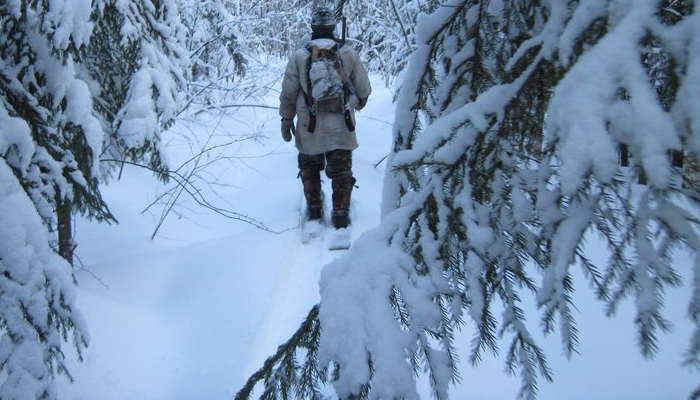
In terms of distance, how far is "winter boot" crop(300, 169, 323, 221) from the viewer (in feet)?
17.4

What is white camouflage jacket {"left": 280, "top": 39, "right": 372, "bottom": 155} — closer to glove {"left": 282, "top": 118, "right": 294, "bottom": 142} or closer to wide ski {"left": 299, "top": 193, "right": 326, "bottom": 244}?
glove {"left": 282, "top": 118, "right": 294, "bottom": 142}

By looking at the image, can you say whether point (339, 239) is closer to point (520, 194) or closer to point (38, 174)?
point (38, 174)

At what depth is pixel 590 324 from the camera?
10.6 feet

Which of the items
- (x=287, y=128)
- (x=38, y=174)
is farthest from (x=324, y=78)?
(x=38, y=174)

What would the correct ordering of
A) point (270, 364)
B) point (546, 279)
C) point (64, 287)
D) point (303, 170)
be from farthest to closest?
point (303, 170) < point (64, 287) < point (270, 364) < point (546, 279)

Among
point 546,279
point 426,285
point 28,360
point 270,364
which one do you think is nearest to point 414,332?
point 426,285

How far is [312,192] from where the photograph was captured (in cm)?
541

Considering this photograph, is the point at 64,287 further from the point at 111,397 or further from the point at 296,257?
the point at 296,257

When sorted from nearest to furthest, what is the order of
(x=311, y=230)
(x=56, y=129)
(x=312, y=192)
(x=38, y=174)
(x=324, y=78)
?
(x=38, y=174), (x=56, y=129), (x=324, y=78), (x=311, y=230), (x=312, y=192)

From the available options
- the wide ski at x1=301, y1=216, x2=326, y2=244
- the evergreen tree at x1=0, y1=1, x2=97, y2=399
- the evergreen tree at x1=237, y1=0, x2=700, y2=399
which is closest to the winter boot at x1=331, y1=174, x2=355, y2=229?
the wide ski at x1=301, y1=216, x2=326, y2=244

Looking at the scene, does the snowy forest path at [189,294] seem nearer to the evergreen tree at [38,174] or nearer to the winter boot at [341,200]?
the winter boot at [341,200]

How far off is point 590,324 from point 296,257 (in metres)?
2.69

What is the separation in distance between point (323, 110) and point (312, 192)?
1006mm

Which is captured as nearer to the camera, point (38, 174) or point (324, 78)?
point (38, 174)
